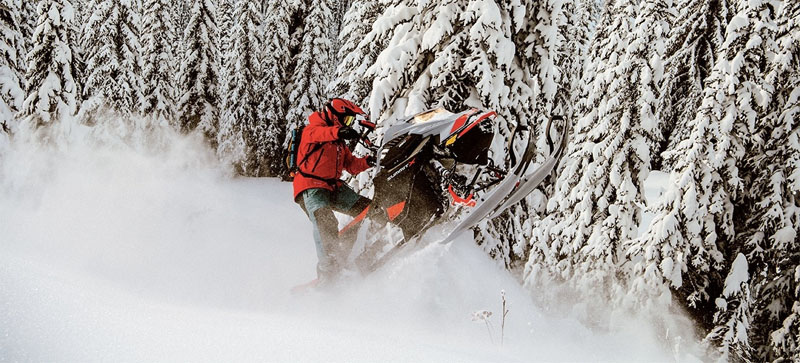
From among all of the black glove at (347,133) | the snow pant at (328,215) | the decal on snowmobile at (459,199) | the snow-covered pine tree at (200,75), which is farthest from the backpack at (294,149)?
the snow-covered pine tree at (200,75)

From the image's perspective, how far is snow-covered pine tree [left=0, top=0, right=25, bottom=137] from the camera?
15.0 m

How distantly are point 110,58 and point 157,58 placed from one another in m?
3.95

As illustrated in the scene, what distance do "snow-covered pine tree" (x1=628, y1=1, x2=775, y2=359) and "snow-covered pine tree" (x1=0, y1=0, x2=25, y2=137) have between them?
2031cm

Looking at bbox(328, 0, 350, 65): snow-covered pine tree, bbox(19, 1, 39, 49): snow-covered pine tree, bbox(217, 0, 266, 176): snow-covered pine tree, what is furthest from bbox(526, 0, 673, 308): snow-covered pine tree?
bbox(19, 1, 39, 49): snow-covered pine tree

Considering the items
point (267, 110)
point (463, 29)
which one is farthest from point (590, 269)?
point (267, 110)

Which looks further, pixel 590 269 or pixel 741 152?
pixel 590 269

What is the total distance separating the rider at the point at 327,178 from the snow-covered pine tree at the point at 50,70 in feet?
48.7

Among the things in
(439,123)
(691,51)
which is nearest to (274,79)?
(691,51)

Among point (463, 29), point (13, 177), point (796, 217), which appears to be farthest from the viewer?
point (13, 177)

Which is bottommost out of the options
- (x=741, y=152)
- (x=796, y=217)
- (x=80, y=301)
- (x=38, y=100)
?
(x=796, y=217)

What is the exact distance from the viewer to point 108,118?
2159 cm

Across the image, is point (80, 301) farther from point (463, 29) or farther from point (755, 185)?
point (755, 185)

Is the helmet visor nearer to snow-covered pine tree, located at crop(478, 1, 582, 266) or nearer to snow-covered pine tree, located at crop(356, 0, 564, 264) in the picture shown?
snow-covered pine tree, located at crop(356, 0, 564, 264)

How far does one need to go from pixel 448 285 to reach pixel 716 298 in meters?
9.78
